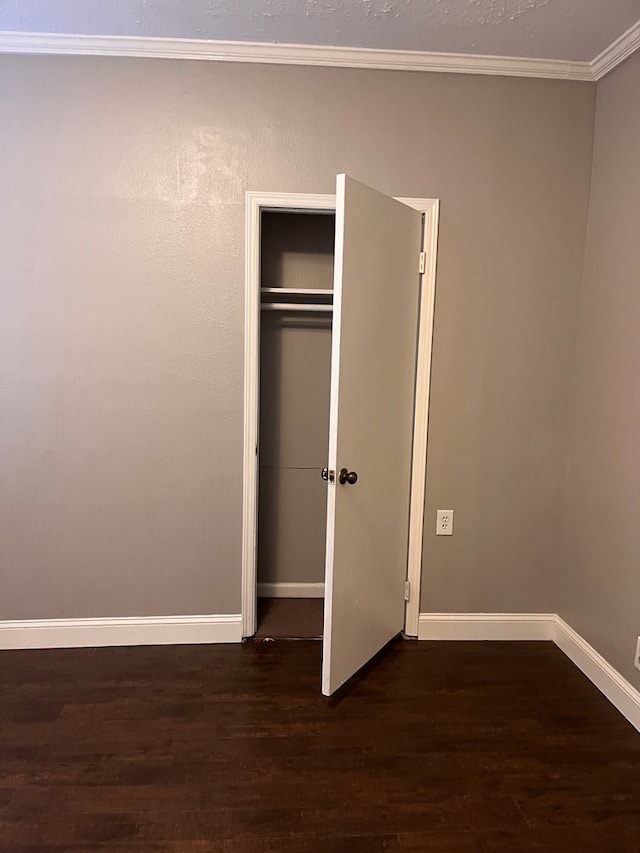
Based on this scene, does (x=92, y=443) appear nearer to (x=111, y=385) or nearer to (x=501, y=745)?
(x=111, y=385)

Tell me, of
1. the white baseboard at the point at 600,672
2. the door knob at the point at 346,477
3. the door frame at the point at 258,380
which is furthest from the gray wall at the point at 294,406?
the white baseboard at the point at 600,672

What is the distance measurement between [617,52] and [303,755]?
300 cm

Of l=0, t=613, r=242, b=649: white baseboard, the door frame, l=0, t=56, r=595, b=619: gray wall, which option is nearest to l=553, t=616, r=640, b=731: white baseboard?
l=0, t=56, r=595, b=619: gray wall

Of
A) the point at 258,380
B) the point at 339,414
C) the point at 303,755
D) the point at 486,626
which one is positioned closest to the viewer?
the point at 303,755

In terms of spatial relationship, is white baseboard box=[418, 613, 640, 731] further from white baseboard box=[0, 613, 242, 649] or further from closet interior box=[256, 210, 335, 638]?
white baseboard box=[0, 613, 242, 649]

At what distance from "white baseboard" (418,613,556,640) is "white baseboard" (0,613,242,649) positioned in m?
0.95

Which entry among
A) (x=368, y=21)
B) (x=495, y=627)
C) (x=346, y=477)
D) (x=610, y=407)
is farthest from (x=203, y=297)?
(x=495, y=627)

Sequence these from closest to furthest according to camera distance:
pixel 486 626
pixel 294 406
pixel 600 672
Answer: pixel 600 672 < pixel 486 626 < pixel 294 406

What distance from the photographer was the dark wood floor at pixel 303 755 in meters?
1.80

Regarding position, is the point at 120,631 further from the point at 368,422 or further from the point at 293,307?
the point at 293,307

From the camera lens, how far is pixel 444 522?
2920 millimetres

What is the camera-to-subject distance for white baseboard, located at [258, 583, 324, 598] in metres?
3.47

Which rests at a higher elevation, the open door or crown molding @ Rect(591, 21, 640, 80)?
crown molding @ Rect(591, 21, 640, 80)

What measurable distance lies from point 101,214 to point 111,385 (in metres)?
0.75
